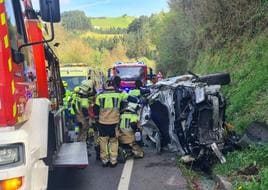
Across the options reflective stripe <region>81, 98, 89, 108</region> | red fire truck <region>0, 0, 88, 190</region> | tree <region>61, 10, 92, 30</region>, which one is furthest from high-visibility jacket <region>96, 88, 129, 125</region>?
tree <region>61, 10, 92, 30</region>

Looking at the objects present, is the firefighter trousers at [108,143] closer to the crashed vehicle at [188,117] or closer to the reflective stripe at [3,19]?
the crashed vehicle at [188,117]

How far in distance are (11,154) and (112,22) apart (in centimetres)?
10790

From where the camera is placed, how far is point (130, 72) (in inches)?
1024

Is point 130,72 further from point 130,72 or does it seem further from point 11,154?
point 11,154

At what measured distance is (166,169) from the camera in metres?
9.05

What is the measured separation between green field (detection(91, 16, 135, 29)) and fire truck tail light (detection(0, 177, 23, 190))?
101487 mm

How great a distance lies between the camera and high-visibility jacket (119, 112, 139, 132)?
1016 centimetres

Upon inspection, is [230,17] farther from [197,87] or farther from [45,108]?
[45,108]

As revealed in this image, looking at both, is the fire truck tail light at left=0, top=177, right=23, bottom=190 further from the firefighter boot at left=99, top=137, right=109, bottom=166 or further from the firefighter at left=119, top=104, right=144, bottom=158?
the firefighter at left=119, top=104, right=144, bottom=158

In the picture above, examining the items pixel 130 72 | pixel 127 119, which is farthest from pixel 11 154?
pixel 130 72

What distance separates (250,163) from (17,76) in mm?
4039

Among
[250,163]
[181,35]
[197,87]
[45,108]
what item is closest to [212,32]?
[181,35]

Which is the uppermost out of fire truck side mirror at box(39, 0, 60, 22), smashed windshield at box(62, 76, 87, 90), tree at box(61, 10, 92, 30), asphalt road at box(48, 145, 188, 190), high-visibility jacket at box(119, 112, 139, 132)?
tree at box(61, 10, 92, 30)

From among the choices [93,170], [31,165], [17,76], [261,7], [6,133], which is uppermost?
[261,7]
